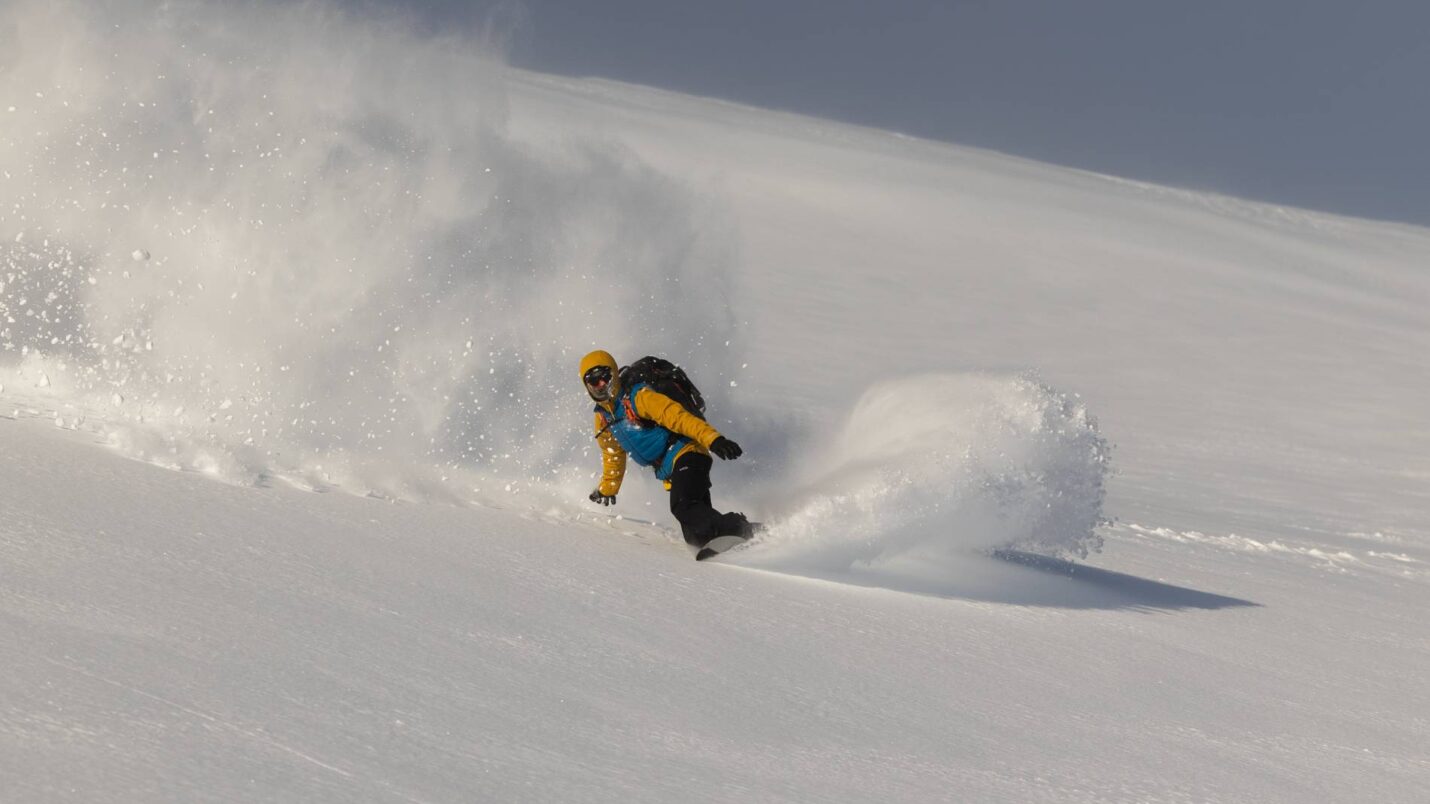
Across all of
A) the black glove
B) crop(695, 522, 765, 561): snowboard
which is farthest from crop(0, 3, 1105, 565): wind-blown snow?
the black glove

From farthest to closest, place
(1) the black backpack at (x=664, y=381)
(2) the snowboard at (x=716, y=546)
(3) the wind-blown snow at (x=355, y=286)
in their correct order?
(3) the wind-blown snow at (x=355, y=286) → (1) the black backpack at (x=664, y=381) → (2) the snowboard at (x=716, y=546)

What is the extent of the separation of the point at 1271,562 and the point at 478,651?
6.99 meters

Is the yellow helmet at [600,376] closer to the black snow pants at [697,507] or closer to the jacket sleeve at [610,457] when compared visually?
the jacket sleeve at [610,457]

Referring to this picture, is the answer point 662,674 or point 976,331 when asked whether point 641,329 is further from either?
point 976,331

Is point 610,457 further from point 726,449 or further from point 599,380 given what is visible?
point 726,449

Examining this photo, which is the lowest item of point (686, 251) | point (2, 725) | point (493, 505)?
point (2, 725)

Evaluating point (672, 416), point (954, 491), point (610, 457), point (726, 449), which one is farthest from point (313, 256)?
point (954, 491)

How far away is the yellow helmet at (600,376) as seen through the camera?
6.99 meters

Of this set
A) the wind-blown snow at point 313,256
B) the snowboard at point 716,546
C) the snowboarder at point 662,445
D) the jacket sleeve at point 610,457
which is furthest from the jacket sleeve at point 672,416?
the wind-blown snow at point 313,256

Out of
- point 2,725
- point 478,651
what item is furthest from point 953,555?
point 2,725

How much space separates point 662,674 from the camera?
171 inches

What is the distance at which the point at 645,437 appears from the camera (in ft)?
23.3

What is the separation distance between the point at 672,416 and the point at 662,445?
0.25 metres

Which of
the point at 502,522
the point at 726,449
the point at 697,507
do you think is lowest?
the point at 502,522
